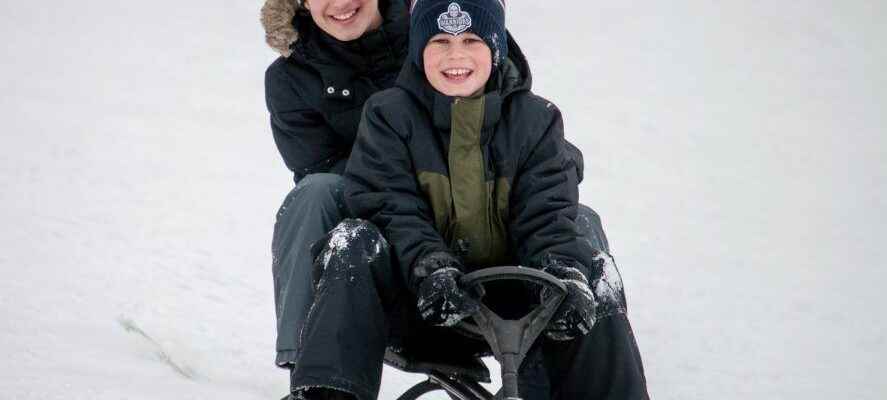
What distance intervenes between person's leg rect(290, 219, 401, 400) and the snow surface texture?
3.03 feet

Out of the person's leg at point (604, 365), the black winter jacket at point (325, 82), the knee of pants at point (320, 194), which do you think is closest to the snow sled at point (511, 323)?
the person's leg at point (604, 365)

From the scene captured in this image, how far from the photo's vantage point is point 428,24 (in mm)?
2785

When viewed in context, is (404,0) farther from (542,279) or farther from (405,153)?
(542,279)

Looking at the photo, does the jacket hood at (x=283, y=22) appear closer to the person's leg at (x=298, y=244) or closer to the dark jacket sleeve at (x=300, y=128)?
the dark jacket sleeve at (x=300, y=128)

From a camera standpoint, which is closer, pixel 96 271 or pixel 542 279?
pixel 542 279

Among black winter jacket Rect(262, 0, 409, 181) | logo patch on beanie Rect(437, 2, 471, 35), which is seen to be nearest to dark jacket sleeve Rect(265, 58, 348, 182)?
black winter jacket Rect(262, 0, 409, 181)

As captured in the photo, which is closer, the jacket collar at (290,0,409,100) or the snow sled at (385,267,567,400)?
the snow sled at (385,267,567,400)

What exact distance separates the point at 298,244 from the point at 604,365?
31.8 inches

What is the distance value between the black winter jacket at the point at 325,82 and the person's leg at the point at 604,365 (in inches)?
40.7

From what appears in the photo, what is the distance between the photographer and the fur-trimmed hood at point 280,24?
319cm

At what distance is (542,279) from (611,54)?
902cm

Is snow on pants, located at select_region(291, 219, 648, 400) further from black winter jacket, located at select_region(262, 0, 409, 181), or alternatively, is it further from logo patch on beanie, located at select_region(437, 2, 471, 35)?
black winter jacket, located at select_region(262, 0, 409, 181)

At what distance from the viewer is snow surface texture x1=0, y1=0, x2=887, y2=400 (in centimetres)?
452

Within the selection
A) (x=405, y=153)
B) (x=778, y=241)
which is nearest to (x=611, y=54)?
(x=778, y=241)
